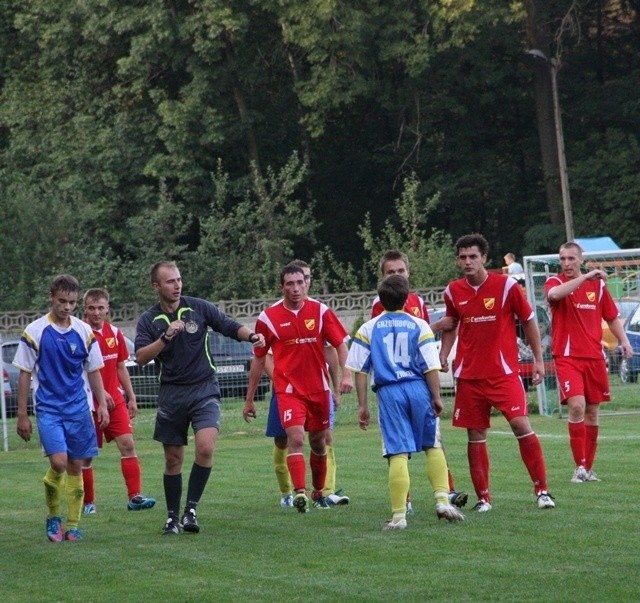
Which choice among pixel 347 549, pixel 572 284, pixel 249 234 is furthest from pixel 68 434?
pixel 249 234

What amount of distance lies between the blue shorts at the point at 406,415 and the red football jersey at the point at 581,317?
3.33 meters

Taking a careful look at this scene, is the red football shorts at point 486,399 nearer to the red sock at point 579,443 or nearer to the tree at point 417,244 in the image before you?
the red sock at point 579,443

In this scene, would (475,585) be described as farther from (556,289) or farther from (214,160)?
(214,160)

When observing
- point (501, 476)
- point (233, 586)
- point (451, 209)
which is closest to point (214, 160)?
point (451, 209)

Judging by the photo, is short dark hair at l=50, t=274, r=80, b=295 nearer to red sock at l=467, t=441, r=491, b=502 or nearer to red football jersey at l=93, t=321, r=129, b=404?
red football jersey at l=93, t=321, r=129, b=404

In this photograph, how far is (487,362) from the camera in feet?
37.4

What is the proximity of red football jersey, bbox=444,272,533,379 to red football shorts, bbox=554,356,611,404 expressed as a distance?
86.9 inches

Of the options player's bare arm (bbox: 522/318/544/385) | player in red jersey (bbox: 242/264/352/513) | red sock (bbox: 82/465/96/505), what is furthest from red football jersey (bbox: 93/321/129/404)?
player's bare arm (bbox: 522/318/544/385)

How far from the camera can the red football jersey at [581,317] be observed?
13.7 m

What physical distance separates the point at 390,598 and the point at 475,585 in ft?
1.73

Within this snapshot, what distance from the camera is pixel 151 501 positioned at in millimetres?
13336

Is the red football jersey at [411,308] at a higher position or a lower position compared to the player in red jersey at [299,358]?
higher

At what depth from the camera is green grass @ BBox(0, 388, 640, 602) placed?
8164 millimetres

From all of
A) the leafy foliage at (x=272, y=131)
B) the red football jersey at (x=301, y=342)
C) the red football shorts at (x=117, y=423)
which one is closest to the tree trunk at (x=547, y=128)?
the leafy foliage at (x=272, y=131)
